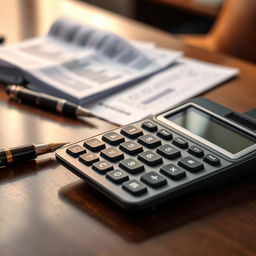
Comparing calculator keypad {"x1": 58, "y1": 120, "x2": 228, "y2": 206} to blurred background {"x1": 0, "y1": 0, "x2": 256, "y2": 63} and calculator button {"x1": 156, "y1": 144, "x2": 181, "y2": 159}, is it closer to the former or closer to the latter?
calculator button {"x1": 156, "y1": 144, "x2": 181, "y2": 159}

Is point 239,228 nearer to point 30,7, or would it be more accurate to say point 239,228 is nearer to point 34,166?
point 34,166

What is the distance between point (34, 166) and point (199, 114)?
0.21 metres

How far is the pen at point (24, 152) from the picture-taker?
2.02 ft

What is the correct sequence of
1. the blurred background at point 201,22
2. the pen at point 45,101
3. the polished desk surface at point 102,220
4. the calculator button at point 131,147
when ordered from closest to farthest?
1. the polished desk surface at point 102,220
2. the calculator button at point 131,147
3. the pen at point 45,101
4. the blurred background at point 201,22

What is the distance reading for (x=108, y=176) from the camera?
556 mm

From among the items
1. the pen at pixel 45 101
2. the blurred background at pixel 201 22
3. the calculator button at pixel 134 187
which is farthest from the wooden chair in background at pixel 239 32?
the calculator button at pixel 134 187

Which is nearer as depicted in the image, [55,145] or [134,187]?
[134,187]

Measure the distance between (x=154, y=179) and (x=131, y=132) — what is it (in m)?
0.11

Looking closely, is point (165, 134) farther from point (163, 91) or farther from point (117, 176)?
point (163, 91)

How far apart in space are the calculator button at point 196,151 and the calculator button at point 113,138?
0.27 ft

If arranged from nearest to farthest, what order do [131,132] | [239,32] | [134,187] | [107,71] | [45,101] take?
[134,187], [131,132], [45,101], [107,71], [239,32]

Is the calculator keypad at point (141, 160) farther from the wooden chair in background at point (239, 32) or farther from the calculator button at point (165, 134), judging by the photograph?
the wooden chair in background at point (239, 32)

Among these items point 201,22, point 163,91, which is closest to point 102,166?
point 163,91

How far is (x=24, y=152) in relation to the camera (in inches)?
24.7
